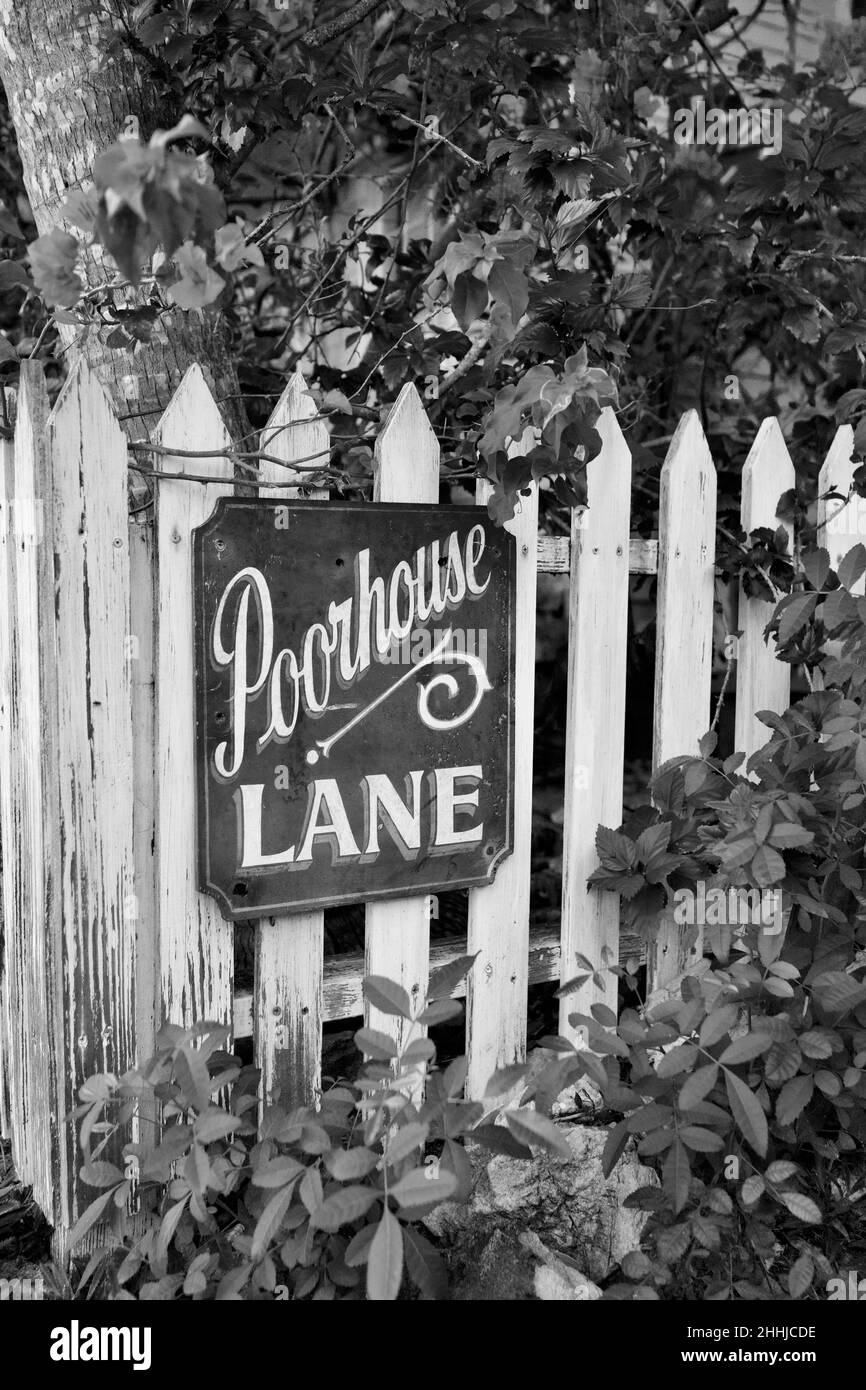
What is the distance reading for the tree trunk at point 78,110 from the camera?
6.91ft

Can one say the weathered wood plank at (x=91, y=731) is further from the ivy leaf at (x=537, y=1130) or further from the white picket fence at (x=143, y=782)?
the ivy leaf at (x=537, y=1130)

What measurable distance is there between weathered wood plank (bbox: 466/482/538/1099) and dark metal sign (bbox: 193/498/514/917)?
1.4 inches

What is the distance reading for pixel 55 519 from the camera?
172 cm

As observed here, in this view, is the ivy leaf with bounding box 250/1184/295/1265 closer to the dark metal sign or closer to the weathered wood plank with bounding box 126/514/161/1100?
the weathered wood plank with bounding box 126/514/161/1100

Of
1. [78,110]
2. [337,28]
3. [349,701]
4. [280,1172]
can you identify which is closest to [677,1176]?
[280,1172]

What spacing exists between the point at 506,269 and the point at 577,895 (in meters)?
1.22

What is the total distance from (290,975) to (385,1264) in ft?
2.33

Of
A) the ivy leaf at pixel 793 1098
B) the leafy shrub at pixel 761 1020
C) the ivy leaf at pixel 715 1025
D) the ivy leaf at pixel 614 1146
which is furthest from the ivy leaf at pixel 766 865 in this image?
the ivy leaf at pixel 614 1146

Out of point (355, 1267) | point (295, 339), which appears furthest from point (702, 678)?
point (295, 339)

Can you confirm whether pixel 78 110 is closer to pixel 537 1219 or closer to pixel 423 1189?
pixel 423 1189

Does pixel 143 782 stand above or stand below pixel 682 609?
below

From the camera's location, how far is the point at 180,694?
1.83m
